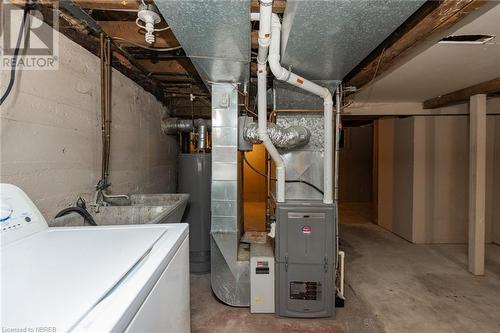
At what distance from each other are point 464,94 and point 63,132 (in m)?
3.95

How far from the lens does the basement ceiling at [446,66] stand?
5.11 feet

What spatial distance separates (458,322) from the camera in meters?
2.05

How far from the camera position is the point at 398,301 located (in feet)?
7.70

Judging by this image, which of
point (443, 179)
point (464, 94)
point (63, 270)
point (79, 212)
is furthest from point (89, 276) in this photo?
point (443, 179)

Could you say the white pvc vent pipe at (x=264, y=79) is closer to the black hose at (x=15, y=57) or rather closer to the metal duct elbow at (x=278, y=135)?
the metal duct elbow at (x=278, y=135)

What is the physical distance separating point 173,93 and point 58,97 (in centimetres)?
213

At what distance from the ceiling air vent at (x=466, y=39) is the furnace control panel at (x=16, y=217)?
8.29ft

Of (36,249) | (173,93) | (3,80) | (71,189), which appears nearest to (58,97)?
(3,80)

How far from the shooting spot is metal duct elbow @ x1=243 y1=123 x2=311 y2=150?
239 centimetres

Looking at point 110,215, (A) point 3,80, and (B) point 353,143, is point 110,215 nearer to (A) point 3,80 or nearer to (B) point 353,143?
(A) point 3,80

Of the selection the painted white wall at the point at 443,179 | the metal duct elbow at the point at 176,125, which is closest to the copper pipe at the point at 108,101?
the metal duct elbow at the point at 176,125

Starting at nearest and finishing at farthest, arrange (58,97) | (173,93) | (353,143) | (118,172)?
(58,97) → (118,172) → (173,93) → (353,143)

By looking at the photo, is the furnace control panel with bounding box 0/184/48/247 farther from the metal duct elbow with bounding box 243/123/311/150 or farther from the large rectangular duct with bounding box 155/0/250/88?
the metal duct elbow with bounding box 243/123/311/150

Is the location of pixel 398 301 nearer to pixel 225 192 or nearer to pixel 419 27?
pixel 225 192
